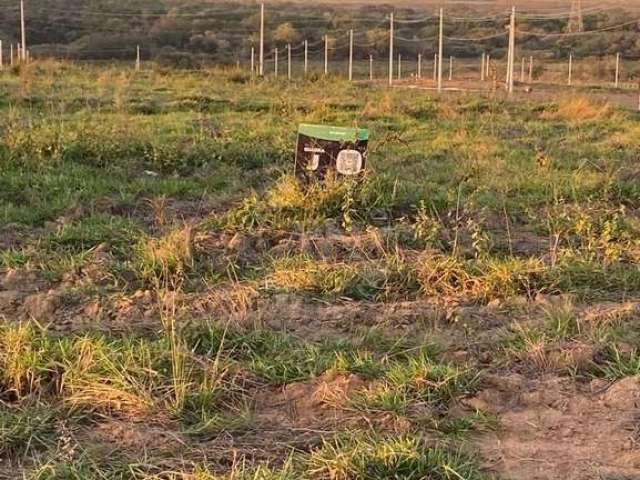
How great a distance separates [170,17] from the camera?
48.7 m

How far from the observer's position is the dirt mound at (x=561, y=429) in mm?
2551

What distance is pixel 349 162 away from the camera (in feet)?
19.4

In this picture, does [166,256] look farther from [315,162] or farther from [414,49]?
[414,49]

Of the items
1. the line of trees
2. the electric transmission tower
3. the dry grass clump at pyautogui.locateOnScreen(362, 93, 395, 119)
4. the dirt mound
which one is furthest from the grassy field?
the electric transmission tower

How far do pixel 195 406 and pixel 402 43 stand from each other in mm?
48290

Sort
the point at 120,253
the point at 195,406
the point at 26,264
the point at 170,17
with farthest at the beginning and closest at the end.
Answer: the point at 170,17
the point at 120,253
the point at 26,264
the point at 195,406

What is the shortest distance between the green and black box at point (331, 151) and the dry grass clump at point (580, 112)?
7.77m

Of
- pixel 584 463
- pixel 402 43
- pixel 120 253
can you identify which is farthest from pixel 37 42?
pixel 584 463

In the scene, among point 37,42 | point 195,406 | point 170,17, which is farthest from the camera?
point 170,17

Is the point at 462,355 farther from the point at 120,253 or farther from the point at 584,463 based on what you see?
the point at 120,253

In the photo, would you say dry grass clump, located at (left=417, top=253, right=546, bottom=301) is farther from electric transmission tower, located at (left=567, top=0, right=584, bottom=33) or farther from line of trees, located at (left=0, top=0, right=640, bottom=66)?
electric transmission tower, located at (left=567, top=0, right=584, bottom=33)

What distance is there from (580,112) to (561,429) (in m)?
11.7

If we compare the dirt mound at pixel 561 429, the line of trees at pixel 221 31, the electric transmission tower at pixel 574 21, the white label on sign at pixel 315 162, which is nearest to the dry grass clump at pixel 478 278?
the dirt mound at pixel 561 429

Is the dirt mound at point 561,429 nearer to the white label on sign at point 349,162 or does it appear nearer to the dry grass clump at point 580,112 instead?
the white label on sign at point 349,162
